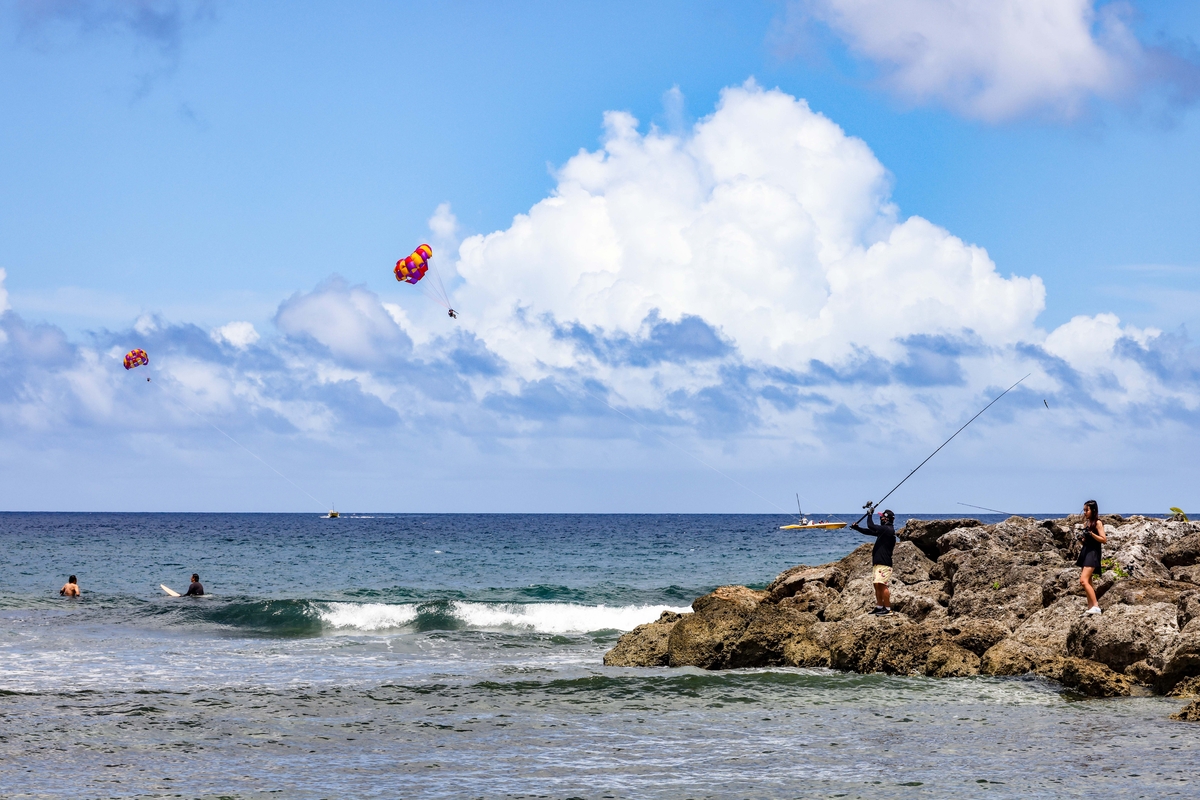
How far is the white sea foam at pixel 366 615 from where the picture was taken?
26.8m

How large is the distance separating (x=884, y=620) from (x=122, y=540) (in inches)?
2921

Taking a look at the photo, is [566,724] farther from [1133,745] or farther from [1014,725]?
[1133,745]

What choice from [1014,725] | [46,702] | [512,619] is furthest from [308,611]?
[1014,725]

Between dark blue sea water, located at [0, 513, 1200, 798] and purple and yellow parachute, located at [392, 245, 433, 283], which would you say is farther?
purple and yellow parachute, located at [392, 245, 433, 283]

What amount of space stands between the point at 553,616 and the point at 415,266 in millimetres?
10028

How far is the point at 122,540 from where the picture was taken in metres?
78.5

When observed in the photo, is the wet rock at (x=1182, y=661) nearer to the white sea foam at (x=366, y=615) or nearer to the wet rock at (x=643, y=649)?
the wet rock at (x=643, y=649)

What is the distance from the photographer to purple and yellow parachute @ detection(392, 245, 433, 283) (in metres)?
28.0

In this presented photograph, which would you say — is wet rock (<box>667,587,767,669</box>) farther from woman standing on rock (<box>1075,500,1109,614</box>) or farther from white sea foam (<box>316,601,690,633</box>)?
white sea foam (<box>316,601,690,633</box>)

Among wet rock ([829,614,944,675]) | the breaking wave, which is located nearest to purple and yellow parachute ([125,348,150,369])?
the breaking wave

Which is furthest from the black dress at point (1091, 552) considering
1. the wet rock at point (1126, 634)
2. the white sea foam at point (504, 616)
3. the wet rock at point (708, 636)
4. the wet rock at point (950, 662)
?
the white sea foam at point (504, 616)

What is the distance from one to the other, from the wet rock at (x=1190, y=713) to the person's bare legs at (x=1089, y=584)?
3.24 meters

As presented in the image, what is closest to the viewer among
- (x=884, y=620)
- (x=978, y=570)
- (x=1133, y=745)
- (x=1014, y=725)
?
(x=1133, y=745)

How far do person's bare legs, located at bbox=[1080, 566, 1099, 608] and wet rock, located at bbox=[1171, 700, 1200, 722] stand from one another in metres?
3.24
